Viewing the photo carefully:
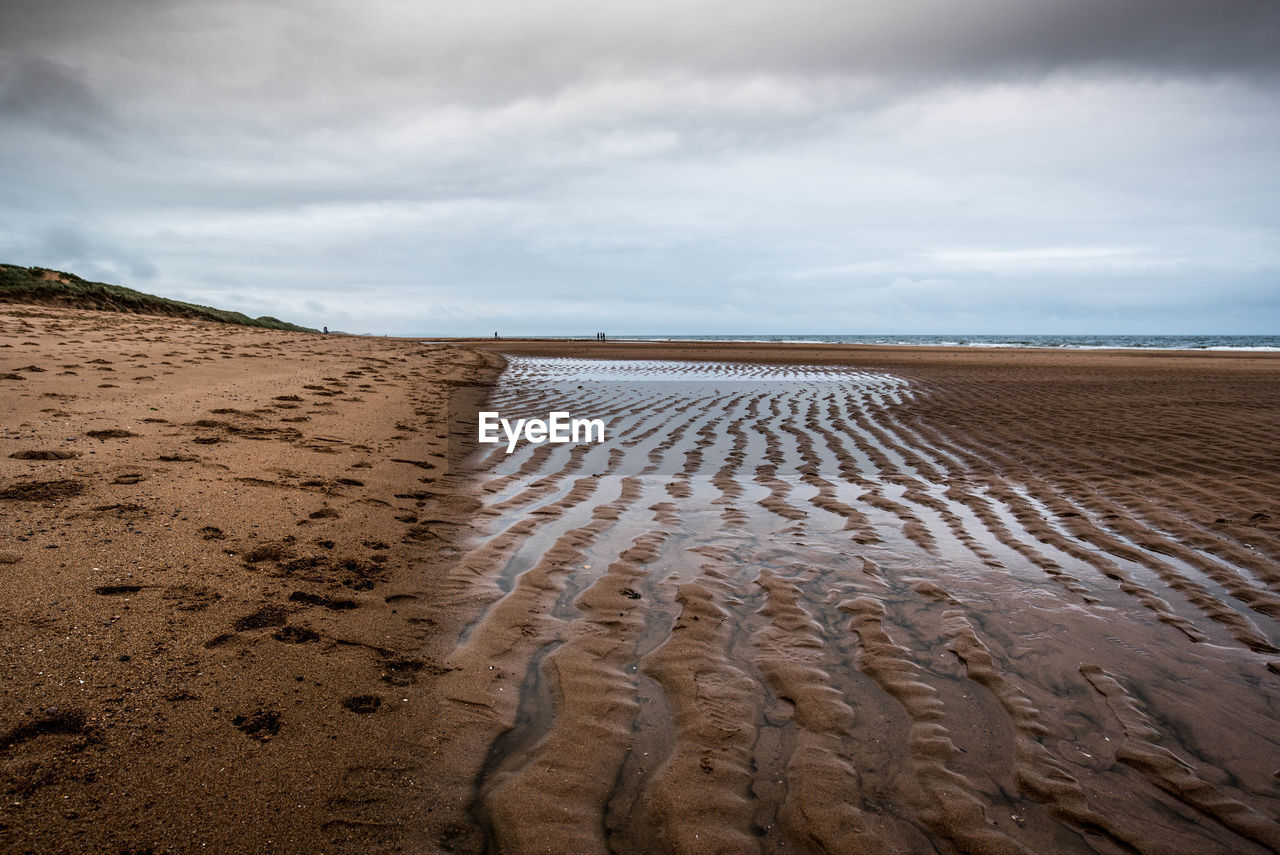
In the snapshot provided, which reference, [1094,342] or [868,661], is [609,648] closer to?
[868,661]

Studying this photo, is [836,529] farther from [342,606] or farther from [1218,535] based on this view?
[342,606]

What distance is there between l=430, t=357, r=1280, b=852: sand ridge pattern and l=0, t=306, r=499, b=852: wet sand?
16.2 inches

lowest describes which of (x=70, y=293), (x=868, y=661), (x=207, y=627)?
(x=868, y=661)

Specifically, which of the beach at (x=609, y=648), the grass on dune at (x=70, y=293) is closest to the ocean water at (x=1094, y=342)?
the grass on dune at (x=70, y=293)

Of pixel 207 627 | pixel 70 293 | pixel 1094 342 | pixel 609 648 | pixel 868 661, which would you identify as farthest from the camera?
pixel 1094 342

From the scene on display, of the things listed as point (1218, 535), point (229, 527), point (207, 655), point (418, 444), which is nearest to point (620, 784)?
point (207, 655)

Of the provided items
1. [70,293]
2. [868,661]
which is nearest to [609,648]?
[868,661]

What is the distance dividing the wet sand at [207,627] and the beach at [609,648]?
0.07ft

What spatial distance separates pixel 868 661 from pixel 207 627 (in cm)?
381

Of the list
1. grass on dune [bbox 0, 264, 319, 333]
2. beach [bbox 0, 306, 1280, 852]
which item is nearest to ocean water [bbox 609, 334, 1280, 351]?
grass on dune [bbox 0, 264, 319, 333]

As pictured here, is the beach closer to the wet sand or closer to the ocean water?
the wet sand

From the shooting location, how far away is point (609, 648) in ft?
13.1

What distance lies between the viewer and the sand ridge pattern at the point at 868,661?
2.63 m

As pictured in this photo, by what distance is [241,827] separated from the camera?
2365 mm
